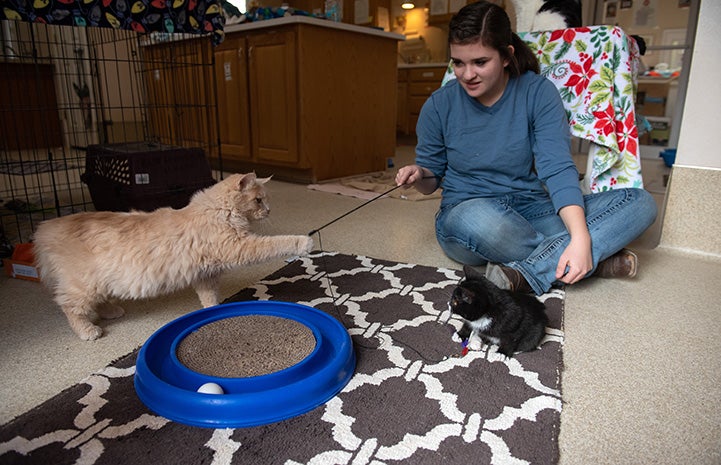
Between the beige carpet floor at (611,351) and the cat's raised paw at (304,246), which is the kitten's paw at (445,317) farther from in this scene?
the cat's raised paw at (304,246)

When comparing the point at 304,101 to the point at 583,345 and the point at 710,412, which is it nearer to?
the point at 583,345

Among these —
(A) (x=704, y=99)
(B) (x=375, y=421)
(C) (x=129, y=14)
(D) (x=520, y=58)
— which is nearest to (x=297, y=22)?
(C) (x=129, y=14)

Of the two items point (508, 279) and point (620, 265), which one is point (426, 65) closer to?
point (620, 265)

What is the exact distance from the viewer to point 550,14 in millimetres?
2010

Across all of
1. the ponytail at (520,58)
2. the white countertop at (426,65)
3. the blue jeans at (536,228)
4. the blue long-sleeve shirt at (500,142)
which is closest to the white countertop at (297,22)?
the blue long-sleeve shirt at (500,142)

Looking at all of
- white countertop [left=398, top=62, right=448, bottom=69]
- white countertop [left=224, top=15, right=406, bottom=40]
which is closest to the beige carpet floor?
white countertop [left=224, top=15, right=406, bottom=40]

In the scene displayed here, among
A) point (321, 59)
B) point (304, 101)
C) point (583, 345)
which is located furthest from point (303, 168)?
point (583, 345)

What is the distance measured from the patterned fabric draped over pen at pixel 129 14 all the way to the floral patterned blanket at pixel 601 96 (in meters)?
1.58

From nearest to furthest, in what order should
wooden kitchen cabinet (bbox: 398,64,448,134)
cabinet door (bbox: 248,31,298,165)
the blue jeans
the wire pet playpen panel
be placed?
1. the blue jeans
2. the wire pet playpen panel
3. cabinet door (bbox: 248,31,298,165)
4. wooden kitchen cabinet (bbox: 398,64,448,134)

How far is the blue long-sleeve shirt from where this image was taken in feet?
5.07

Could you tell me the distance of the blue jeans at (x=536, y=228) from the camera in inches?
60.7

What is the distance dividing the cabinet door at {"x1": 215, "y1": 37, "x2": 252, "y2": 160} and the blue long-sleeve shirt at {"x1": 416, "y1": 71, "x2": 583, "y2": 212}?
2320 mm

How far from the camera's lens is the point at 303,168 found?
354cm

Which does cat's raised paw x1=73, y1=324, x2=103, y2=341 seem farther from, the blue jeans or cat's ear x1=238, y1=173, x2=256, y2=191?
the blue jeans
